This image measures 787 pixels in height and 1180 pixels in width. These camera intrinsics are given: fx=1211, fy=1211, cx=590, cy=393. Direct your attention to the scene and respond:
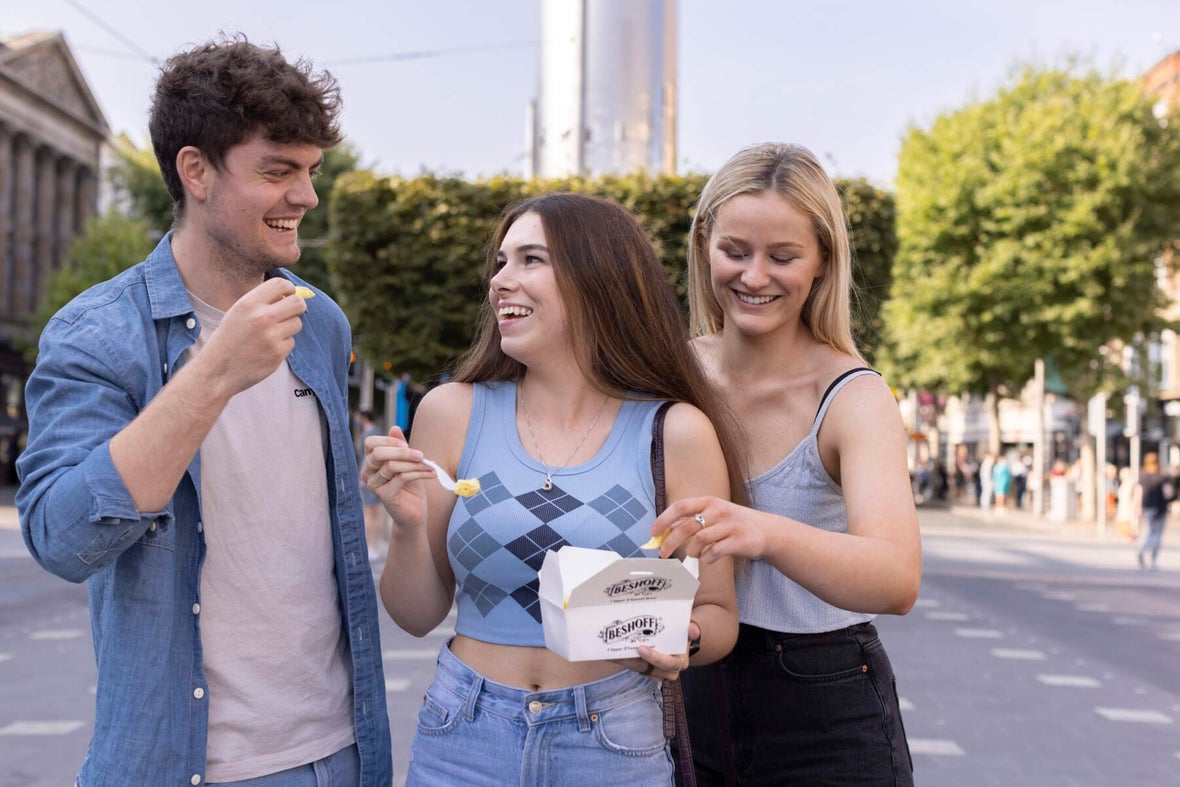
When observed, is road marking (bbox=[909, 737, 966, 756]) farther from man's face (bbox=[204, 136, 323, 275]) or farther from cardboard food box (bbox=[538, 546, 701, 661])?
man's face (bbox=[204, 136, 323, 275])

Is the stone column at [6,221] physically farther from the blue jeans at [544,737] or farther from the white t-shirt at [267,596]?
the blue jeans at [544,737]

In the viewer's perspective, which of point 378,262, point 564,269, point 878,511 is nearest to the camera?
point 878,511

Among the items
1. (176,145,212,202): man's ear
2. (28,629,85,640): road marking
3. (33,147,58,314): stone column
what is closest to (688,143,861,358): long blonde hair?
(176,145,212,202): man's ear

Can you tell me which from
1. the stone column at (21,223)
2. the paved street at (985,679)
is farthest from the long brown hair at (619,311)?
the stone column at (21,223)

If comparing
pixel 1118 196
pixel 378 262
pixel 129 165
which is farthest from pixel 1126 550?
pixel 129 165

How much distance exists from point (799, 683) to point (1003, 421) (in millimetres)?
61830

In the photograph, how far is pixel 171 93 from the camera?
2400 mm

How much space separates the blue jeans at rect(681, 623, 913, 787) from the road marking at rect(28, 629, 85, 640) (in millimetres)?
8963

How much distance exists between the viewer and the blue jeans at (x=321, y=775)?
2.33 m

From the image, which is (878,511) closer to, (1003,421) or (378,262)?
(378,262)

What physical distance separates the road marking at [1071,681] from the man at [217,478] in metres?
7.87

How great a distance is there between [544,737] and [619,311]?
903 millimetres

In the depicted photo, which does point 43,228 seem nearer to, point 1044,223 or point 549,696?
point 1044,223

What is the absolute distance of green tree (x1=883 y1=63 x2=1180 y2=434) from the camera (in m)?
30.3
